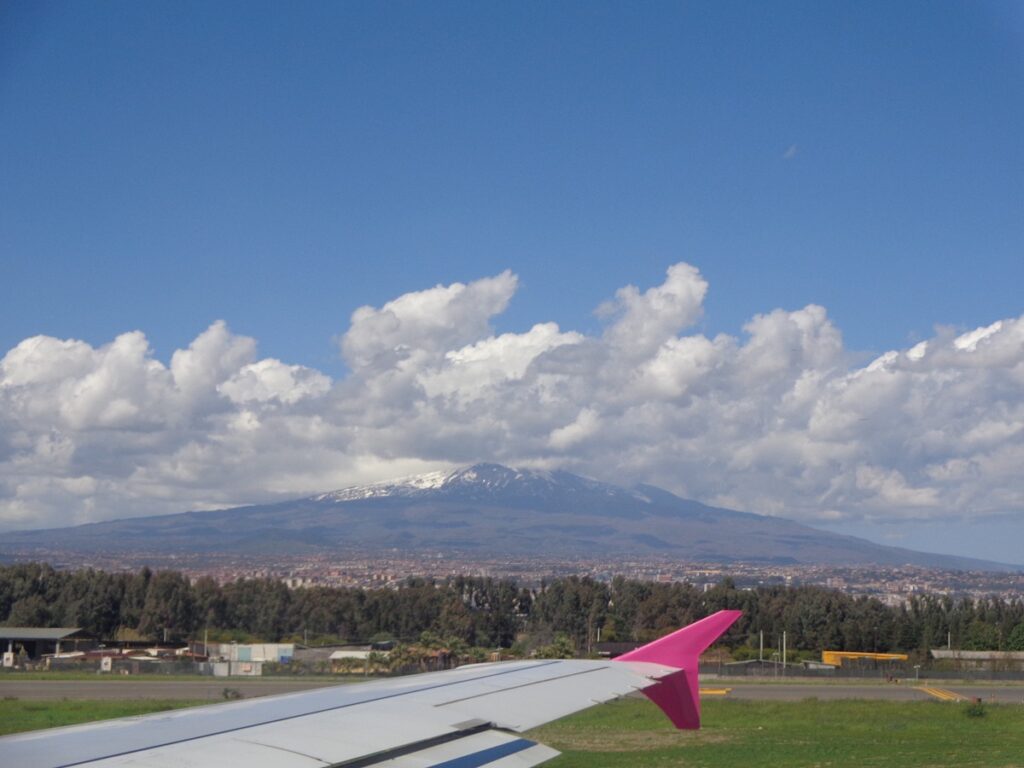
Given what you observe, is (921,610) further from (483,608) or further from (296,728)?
(296,728)

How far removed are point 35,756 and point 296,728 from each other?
1.65 m

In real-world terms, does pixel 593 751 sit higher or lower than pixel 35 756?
lower

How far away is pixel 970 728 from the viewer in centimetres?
2553

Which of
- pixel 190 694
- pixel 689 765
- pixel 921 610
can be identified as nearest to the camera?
pixel 689 765

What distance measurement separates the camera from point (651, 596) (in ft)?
321

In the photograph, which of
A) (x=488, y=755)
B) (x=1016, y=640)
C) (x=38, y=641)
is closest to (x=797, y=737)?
(x=488, y=755)

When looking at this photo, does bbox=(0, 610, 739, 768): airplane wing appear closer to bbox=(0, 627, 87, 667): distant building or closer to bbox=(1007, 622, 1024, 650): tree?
bbox=(0, 627, 87, 667): distant building

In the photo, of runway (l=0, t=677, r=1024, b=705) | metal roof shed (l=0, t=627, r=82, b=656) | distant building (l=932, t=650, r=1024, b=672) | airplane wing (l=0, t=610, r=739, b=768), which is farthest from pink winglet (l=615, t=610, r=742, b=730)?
metal roof shed (l=0, t=627, r=82, b=656)

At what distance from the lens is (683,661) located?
10953 millimetres

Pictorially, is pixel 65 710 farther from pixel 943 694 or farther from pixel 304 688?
pixel 943 694

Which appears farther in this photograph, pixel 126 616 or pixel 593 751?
pixel 126 616

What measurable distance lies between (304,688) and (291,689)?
4.31 feet

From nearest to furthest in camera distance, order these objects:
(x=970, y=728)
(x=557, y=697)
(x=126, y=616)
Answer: (x=557, y=697) → (x=970, y=728) → (x=126, y=616)

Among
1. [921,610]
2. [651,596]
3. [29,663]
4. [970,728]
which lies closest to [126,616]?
[29,663]
